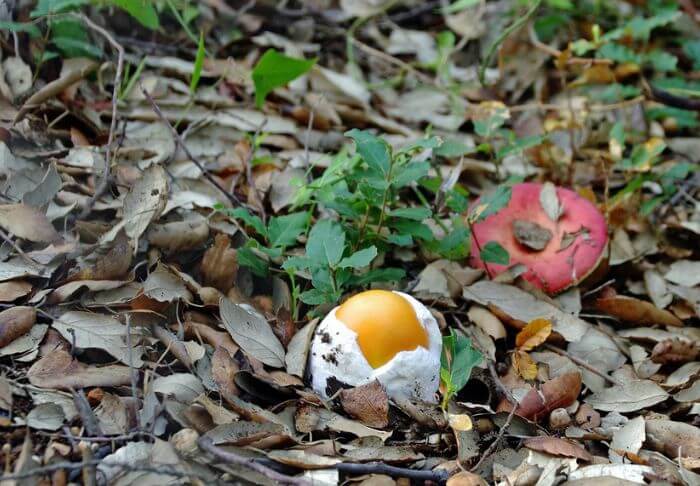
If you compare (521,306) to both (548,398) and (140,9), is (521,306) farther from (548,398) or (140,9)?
(140,9)

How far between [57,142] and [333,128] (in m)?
0.84


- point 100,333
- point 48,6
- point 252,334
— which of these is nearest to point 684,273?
point 252,334

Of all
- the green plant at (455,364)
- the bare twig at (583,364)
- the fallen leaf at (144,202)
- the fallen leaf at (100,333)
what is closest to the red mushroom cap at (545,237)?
the bare twig at (583,364)

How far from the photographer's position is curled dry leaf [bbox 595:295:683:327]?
190 cm

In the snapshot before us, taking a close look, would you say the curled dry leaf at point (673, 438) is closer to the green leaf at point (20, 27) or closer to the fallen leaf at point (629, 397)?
the fallen leaf at point (629, 397)

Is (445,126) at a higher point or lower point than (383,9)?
lower

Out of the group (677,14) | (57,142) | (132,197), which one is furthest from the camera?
(677,14)

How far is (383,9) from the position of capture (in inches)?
116

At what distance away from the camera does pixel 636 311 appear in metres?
1.90

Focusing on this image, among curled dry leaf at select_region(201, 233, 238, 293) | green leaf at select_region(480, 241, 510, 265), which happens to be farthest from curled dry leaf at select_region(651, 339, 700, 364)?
curled dry leaf at select_region(201, 233, 238, 293)

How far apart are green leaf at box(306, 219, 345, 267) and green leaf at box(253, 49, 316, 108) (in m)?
0.59

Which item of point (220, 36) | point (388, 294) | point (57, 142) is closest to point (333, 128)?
point (220, 36)

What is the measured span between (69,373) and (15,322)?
16cm

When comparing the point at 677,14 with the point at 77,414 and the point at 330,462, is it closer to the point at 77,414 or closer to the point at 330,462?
the point at 330,462
